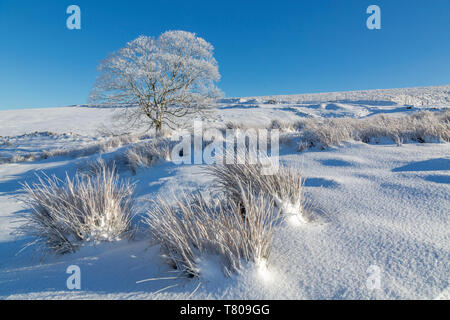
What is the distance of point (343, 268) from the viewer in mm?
1109

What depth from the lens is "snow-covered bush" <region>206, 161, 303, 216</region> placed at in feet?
5.43

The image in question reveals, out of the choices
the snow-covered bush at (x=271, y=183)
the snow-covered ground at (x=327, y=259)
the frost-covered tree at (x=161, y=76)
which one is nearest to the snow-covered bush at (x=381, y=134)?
the snow-covered ground at (x=327, y=259)

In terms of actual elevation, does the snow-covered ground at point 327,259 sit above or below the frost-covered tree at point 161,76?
below

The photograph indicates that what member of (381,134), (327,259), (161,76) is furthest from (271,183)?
(161,76)

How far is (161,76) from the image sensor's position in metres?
9.91

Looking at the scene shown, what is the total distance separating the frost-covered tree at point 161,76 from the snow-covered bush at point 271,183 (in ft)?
28.7

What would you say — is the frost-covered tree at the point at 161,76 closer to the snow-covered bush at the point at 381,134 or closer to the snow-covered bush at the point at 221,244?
the snow-covered bush at the point at 381,134

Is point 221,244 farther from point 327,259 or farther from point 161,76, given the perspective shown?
point 161,76

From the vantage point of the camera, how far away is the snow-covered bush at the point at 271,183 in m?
1.65

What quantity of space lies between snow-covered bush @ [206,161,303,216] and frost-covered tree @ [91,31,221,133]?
28.7 ft

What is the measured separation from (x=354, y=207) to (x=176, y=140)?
4.63 meters

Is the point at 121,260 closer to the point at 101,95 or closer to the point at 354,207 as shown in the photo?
the point at 354,207

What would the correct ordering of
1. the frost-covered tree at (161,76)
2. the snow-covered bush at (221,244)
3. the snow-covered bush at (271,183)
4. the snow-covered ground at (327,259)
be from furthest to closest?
the frost-covered tree at (161,76)
the snow-covered bush at (271,183)
the snow-covered bush at (221,244)
the snow-covered ground at (327,259)
